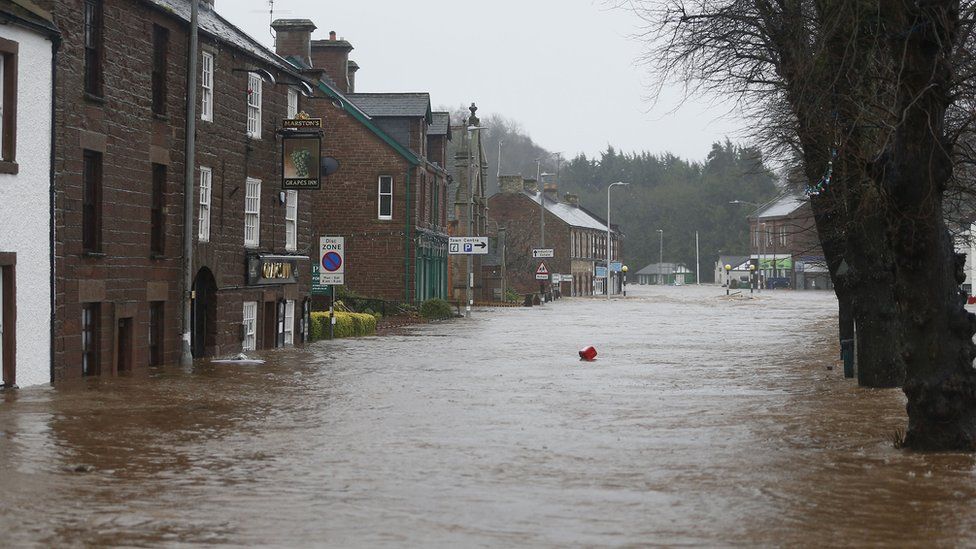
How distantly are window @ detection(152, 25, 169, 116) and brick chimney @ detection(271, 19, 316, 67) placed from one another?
2126cm

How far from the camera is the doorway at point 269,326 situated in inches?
1275

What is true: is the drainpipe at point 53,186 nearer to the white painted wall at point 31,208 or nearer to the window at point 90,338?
the white painted wall at point 31,208

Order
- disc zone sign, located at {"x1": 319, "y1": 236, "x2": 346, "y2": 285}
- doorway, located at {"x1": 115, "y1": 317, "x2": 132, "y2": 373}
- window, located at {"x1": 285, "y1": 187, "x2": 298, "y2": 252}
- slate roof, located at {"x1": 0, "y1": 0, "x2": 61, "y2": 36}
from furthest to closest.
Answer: disc zone sign, located at {"x1": 319, "y1": 236, "x2": 346, "y2": 285} → window, located at {"x1": 285, "y1": 187, "x2": 298, "y2": 252} → doorway, located at {"x1": 115, "y1": 317, "x2": 132, "y2": 373} → slate roof, located at {"x1": 0, "y1": 0, "x2": 61, "y2": 36}

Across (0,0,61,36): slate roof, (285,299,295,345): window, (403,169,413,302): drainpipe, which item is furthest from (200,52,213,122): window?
(403,169,413,302): drainpipe

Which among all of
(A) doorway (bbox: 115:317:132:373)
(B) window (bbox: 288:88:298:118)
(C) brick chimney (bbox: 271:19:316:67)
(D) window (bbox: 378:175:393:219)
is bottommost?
(A) doorway (bbox: 115:317:132:373)

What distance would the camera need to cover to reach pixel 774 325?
49.2 m

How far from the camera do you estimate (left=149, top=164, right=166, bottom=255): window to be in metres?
25.9

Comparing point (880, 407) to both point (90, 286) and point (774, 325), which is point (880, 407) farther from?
point (774, 325)

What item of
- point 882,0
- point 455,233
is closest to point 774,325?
point 455,233

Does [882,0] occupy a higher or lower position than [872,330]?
higher

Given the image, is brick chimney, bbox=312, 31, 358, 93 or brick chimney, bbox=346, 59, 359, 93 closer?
brick chimney, bbox=312, 31, 358, 93

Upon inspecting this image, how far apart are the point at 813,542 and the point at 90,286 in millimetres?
16339

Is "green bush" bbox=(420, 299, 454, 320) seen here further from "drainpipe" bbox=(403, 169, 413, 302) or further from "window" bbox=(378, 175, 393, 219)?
"window" bbox=(378, 175, 393, 219)

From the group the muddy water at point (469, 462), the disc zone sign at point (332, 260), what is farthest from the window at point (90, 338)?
the disc zone sign at point (332, 260)
